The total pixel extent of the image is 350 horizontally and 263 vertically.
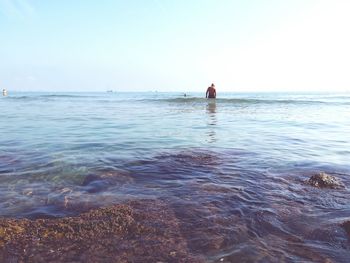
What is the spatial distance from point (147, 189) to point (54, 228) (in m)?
2.07

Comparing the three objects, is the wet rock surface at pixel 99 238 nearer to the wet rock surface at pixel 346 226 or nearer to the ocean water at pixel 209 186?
the ocean water at pixel 209 186

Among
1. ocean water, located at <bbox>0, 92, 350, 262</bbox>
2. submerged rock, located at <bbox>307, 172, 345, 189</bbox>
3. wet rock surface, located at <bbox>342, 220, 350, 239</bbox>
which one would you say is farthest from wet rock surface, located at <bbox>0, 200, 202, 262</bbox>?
submerged rock, located at <bbox>307, 172, 345, 189</bbox>

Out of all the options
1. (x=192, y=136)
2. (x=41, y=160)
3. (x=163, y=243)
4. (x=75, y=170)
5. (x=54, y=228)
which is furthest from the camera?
(x=192, y=136)

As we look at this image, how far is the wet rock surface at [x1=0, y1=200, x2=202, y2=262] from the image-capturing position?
11.7 feet

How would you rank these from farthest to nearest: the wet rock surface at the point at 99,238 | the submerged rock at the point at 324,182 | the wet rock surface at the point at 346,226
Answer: the submerged rock at the point at 324,182
the wet rock surface at the point at 346,226
the wet rock surface at the point at 99,238

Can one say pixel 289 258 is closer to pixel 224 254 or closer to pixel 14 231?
pixel 224 254

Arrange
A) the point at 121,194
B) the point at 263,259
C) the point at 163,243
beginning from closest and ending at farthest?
the point at 263,259
the point at 163,243
the point at 121,194

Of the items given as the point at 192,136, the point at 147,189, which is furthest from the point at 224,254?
the point at 192,136

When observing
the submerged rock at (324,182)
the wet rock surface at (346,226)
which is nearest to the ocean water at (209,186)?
the wet rock surface at (346,226)

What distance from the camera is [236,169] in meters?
7.41

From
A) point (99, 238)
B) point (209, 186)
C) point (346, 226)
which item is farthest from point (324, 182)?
point (99, 238)

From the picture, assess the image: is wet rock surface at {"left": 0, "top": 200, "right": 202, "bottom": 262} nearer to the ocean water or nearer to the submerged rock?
the ocean water

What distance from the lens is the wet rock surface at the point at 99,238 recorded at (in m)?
3.56

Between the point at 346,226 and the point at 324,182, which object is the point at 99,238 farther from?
the point at 324,182
